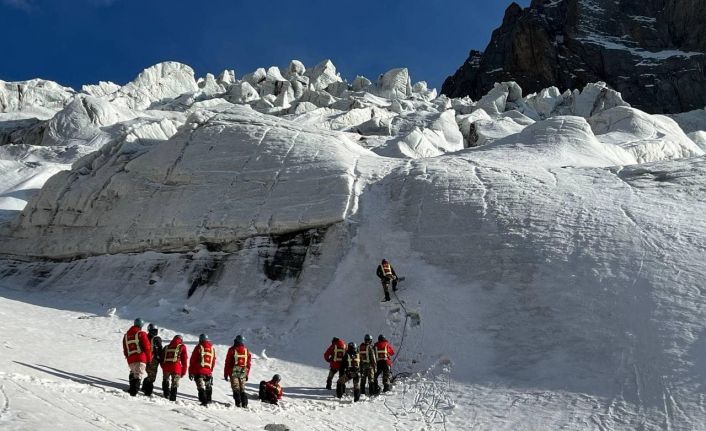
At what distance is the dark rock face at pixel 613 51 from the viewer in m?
133

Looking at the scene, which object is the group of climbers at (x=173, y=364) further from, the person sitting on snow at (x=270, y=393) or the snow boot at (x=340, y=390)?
the snow boot at (x=340, y=390)

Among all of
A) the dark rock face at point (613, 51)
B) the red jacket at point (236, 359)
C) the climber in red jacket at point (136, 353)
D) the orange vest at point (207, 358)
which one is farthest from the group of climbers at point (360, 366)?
the dark rock face at point (613, 51)

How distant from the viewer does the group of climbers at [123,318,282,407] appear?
13258 mm

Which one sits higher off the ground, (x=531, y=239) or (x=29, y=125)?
(x=29, y=125)

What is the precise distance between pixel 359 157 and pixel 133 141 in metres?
11.7

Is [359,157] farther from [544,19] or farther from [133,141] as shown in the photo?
[544,19]

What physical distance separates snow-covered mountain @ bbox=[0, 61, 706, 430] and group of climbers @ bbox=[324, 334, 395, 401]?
1.80 ft

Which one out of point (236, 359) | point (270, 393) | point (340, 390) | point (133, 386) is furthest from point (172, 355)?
point (340, 390)

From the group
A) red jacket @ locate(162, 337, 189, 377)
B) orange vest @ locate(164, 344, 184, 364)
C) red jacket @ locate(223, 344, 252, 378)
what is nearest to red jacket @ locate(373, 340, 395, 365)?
red jacket @ locate(223, 344, 252, 378)

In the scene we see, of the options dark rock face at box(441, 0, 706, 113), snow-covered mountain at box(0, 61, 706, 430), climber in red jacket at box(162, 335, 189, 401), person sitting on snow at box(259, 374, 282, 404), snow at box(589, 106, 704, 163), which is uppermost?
dark rock face at box(441, 0, 706, 113)

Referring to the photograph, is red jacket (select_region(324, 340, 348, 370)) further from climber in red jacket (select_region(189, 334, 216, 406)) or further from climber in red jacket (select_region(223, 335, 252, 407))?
climber in red jacket (select_region(189, 334, 216, 406))

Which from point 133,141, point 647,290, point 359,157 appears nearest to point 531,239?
point 647,290

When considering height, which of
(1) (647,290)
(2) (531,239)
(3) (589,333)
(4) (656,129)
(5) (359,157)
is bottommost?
(3) (589,333)

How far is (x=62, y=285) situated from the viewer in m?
26.6
